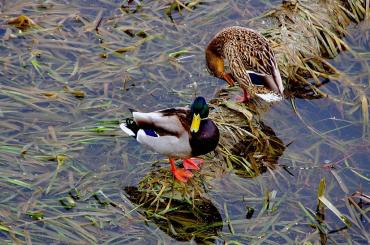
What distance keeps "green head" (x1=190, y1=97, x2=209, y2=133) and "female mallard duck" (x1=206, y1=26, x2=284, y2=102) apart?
944mm

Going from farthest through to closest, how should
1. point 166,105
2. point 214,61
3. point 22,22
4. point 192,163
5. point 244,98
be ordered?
point 22,22 < point 214,61 < point 244,98 < point 166,105 < point 192,163

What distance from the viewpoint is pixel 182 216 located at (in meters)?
5.79

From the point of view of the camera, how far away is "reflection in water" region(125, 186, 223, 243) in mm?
5660

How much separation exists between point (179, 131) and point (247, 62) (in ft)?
4.25

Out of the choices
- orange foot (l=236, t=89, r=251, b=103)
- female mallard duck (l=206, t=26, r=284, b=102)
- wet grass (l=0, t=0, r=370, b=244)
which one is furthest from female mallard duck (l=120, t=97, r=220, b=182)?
orange foot (l=236, t=89, r=251, b=103)

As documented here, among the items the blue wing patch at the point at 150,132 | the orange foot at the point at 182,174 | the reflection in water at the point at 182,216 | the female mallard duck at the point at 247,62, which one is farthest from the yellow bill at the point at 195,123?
the female mallard duck at the point at 247,62

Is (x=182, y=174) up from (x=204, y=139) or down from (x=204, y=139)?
down

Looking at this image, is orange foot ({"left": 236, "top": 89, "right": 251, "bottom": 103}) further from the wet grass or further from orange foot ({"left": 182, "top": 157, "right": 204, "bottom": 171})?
orange foot ({"left": 182, "top": 157, "right": 204, "bottom": 171})

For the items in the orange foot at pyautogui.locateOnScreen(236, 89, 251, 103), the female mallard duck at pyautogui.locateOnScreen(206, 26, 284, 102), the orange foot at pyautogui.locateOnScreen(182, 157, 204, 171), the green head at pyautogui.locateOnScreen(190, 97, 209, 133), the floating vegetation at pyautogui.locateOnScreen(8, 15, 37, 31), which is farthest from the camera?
the floating vegetation at pyautogui.locateOnScreen(8, 15, 37, 31)

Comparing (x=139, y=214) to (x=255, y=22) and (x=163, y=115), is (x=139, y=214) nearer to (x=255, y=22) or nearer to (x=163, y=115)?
(x=163, y=115)

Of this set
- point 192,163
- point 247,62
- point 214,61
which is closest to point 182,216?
point 192,163

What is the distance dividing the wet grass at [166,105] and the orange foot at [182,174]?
0.06 meters

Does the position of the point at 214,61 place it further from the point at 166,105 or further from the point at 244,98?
the point at 166,105

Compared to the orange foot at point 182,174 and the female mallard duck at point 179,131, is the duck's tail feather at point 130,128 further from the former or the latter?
the orange foot at point 182,174
